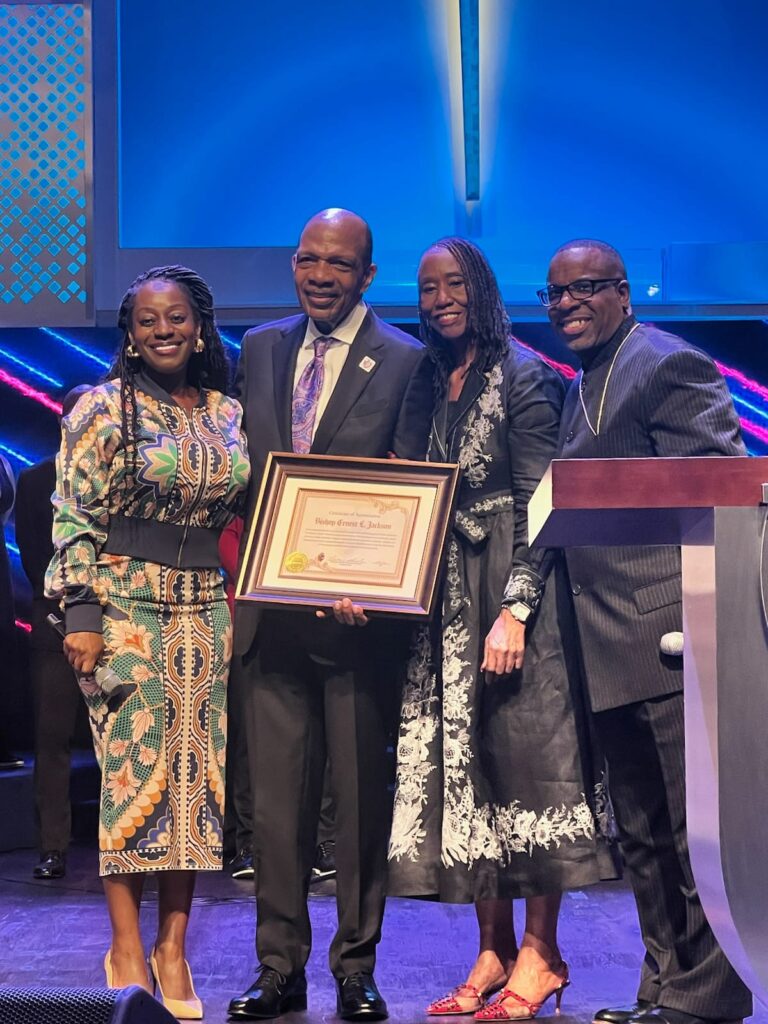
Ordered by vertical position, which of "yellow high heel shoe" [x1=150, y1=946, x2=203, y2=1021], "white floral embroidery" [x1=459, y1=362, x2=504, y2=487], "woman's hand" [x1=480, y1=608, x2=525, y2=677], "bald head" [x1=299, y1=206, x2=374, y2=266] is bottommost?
"yellow high heel shoe" [x1=150, y1=946, x2=203, y2=1021]

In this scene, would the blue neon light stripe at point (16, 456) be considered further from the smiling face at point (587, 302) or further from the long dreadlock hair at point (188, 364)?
the smiling face at point (587, 302)

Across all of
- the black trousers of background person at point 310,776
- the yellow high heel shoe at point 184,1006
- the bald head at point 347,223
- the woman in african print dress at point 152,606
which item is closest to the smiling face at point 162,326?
the woman in african print dress at point 152,606

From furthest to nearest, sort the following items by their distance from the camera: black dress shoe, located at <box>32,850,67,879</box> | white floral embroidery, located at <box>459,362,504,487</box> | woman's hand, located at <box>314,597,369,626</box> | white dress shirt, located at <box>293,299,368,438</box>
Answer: black dress shoe, located at <box>32,850,67,879</box> < white dress shirt, located at <box>293,299,368,438</box> < white floral embroidery, located at <box>459,362,504,487</box> < woman's hand, located at <box>314,597,369,626</box>

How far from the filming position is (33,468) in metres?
5.04

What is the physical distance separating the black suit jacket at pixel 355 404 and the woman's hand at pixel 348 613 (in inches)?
11.5

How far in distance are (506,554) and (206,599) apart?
0.69 m

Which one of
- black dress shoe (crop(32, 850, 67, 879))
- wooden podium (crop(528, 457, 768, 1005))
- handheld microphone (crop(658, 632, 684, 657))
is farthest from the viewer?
black dress shoe (crop(32, 850, 67, 879))

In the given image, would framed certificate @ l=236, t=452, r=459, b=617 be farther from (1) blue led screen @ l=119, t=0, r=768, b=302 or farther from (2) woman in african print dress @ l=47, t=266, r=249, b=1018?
(1) blue led screen @ l=119, t=0, r=768, b=302

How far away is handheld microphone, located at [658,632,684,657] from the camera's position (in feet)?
8.87

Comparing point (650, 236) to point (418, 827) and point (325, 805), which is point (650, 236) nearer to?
point (325, 805)

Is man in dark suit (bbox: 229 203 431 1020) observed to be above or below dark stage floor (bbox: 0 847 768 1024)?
above

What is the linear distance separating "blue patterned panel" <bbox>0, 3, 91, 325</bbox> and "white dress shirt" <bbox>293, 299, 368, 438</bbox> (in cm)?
264

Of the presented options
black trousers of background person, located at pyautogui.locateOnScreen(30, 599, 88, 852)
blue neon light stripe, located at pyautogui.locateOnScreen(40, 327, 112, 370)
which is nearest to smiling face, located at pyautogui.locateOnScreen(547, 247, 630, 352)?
black trousers of background person, located at pyautogui.locateOnScreen(30, 599, 88, 852)

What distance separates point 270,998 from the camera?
2.88m
